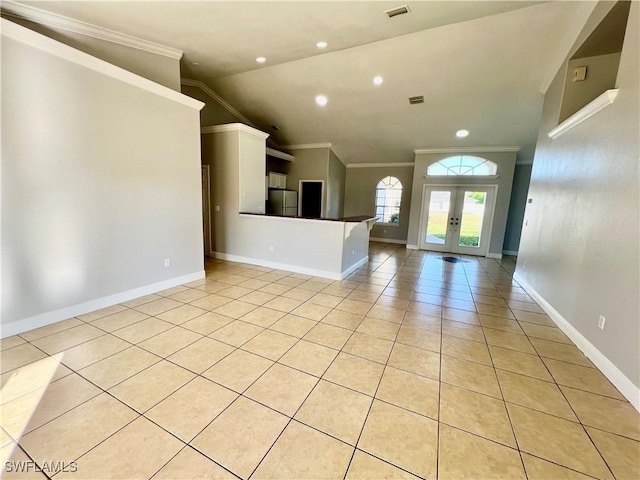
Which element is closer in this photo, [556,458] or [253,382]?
[556,458]

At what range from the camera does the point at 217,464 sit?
1.35 meters

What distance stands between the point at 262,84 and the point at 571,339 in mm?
6124

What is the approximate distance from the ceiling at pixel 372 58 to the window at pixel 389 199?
1783mm

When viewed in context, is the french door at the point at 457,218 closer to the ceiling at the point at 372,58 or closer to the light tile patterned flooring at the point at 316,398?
the ceiling at the point at 372,58

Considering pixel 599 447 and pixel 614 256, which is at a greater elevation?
pixel 614 256

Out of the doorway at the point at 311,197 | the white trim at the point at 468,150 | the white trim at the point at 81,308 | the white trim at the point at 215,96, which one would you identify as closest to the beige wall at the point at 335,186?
the doorway at the point at 311,197

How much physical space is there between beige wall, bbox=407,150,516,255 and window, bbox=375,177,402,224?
1052 millimetres

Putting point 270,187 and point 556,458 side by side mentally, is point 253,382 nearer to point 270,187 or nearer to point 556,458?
point 556,458

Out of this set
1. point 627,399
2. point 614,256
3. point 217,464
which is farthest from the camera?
point 614,256

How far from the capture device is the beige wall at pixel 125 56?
2.83 metres

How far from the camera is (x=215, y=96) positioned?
19.4 ft

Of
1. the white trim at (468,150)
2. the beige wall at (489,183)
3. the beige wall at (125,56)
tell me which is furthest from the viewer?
the beige wall at (489,183)

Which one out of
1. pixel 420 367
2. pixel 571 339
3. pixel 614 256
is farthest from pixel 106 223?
pixel 571 339

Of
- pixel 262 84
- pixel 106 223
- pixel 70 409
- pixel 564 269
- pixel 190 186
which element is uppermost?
pixel 262 84
